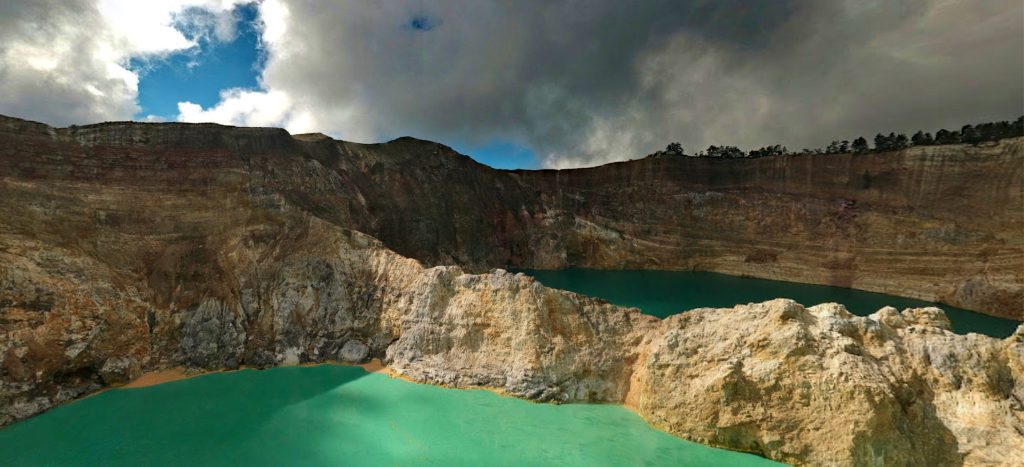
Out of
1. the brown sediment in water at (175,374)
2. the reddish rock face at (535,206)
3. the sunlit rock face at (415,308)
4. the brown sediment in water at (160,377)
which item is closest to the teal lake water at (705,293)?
the reddish rock face at (535,206)

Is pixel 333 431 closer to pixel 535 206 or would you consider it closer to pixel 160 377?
pixel 160 377

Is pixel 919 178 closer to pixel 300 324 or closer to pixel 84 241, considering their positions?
pixel 300 324

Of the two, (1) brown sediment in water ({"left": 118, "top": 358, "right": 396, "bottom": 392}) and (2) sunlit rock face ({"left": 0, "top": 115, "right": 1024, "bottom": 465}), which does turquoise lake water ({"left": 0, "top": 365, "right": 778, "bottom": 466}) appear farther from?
(2) sunlit rock face ({"left": 0, "top": 115, "right": 1024, "bottom": 465})

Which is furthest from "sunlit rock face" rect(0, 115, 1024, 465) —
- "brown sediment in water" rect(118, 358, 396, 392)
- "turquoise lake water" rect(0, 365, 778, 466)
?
"turquoise lake water" rect(0, 365, 778, 466)

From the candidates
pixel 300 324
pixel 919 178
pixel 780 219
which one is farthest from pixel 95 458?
pixel 919 178

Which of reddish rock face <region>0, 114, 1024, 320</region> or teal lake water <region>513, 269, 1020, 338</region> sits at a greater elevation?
reddish rock face <region>0, 114, 1024, 320</region>

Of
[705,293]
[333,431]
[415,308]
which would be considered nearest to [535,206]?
[705,293]
